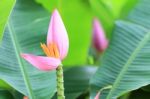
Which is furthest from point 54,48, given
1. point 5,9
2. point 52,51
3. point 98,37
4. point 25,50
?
point 98,37

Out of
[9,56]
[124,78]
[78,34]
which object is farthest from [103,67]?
[78,34]

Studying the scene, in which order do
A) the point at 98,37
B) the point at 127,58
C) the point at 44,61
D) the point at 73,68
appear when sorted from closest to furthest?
the point at 44,61 < the point at 127,58 < the point at 73,68 < the point at 98,37

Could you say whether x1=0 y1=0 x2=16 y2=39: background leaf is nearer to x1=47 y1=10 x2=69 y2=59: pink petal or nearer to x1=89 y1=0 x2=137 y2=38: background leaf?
x1=47 y1=10 x2=69 y2=59: pink petal

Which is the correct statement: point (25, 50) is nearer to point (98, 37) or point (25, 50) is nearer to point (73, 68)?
point (73, 68)

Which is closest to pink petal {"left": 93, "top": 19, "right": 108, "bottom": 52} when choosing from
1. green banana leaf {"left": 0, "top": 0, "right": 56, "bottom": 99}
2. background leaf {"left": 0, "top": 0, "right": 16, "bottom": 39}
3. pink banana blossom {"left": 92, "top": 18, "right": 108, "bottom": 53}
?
pink banana blossom {"left": 92, "top": 18, "right": 108, "bottom": 53}

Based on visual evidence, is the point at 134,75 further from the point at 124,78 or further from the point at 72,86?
the point at 72,86

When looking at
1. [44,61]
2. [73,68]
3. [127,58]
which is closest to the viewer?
[44,61]

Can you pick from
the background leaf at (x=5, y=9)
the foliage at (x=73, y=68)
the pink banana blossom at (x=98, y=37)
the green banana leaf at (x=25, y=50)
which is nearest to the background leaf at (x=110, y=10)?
the pink banana blossom at (x=98, y=37)
